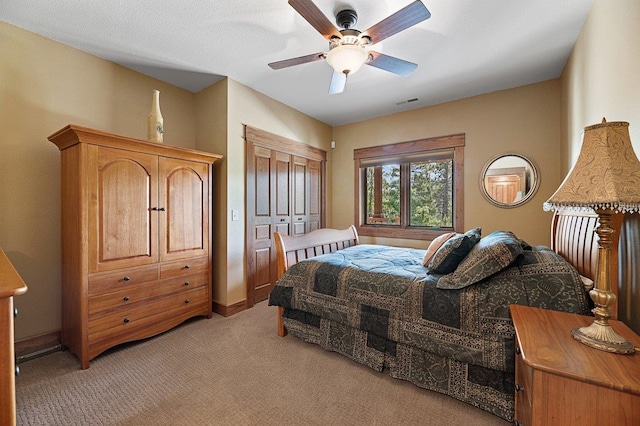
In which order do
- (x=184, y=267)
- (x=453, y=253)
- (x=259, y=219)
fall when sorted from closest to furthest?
(x=453, y=253) → (x=184, y=267) → (x=259, y=219)

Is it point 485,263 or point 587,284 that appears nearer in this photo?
point 587,284

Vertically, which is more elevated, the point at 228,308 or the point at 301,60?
the point at 301,60

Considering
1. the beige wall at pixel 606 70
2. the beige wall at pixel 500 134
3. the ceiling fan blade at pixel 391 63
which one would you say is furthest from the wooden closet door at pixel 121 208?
the beige wall at pixel 606 70

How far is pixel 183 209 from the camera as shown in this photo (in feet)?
8.76

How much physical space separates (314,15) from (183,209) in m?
2.08

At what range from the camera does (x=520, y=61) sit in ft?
8.71

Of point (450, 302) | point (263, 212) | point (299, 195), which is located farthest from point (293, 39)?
point (450, 302)

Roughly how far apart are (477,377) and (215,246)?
277 centimetres

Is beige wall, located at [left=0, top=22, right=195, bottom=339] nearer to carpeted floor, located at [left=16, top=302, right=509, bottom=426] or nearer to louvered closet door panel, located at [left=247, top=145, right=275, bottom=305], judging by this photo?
carpeted floor, located at [left=16, top=302, right=509, bottom=426]

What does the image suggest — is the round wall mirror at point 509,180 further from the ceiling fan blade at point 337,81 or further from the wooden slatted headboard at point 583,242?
the ceiling fan blade at point 337,81

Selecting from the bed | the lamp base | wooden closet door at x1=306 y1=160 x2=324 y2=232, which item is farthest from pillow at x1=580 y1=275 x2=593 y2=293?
wooden closet door at x1=306 y1=160 x2=324 y2=232

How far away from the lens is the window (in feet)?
12.1

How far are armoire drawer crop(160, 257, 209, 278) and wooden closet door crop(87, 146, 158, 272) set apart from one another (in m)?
0.15

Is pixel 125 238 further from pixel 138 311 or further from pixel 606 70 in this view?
pixel 606 70
